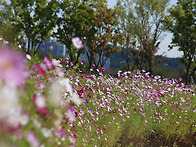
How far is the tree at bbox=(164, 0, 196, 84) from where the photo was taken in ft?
87.3

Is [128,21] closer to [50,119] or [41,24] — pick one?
[41,24]

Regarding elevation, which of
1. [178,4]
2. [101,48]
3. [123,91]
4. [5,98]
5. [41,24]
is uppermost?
[178,4]

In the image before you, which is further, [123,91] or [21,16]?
[21,16]

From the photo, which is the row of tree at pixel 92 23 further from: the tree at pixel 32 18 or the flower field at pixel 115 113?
the flower field at pixel 115 113

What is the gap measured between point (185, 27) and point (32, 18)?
16.1 m

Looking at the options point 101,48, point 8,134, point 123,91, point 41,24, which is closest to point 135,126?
point 123,91

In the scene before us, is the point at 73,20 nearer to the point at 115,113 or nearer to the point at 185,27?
the point at 185,27

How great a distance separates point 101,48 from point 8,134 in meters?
27.9

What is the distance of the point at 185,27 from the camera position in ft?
87.7

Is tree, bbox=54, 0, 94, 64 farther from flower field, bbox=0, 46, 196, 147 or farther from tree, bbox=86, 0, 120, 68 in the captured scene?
flower field, bbox=0, 46, 196, 147

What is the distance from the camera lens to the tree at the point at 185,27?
2661 centimetres

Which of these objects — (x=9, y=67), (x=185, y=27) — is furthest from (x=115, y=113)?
(x=185, y=27)

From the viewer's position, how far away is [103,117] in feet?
18.2

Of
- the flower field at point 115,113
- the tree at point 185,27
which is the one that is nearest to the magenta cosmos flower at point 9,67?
the flower field at point 115,113
